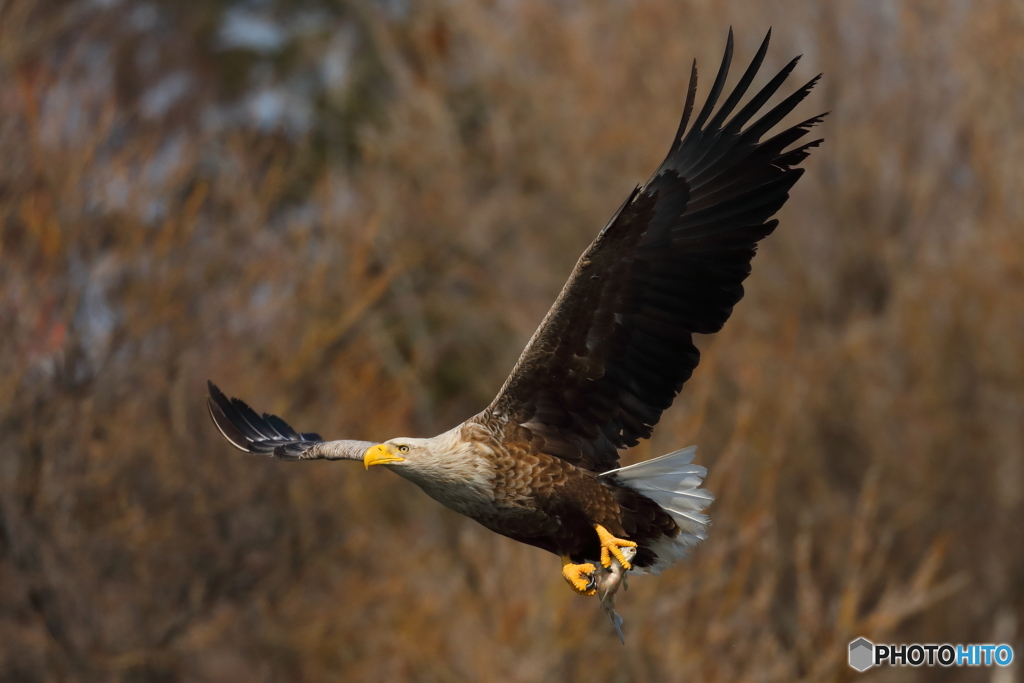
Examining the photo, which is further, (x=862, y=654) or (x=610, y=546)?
(x=862, y=654)

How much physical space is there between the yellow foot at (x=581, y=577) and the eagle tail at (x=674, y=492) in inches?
17.6

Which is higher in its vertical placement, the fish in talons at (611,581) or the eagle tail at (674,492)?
the eagle tail at (674,492)

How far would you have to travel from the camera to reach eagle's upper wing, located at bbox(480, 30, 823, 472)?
17.6 feet

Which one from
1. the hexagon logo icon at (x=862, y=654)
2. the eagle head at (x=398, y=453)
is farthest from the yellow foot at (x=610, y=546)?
the hexagon logo icon at (x=862, y=654)

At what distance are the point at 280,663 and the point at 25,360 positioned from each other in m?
4.51

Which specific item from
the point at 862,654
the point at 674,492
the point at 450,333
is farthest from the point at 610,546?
the point at 450,333

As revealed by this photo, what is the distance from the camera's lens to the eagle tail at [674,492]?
5.65 m

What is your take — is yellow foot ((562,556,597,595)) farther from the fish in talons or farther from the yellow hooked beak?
the yellow hooked beak

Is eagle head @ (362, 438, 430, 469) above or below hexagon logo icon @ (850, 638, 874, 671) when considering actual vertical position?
above

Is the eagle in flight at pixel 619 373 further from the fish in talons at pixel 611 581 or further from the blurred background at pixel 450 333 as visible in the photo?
the blurred background at pixel 450 333

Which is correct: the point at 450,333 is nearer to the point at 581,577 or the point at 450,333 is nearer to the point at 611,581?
the point at 581,577

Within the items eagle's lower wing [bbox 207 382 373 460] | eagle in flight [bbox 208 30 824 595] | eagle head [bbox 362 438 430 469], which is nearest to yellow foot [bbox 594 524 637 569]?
eagle in flight [bbox 208 30 824 595]

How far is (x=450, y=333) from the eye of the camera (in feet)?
62.3

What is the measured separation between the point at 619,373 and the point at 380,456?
4.08 feet
